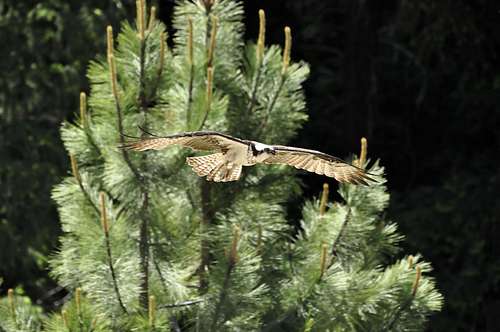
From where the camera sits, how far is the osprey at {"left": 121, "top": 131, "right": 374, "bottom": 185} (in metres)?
5.06

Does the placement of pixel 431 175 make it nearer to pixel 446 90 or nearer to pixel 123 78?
pixel 446 90

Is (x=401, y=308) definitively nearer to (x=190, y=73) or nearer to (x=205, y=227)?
(x=205, y=227)

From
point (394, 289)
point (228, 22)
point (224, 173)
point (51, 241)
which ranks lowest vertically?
point (51, 241)

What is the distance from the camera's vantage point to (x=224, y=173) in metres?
5.31

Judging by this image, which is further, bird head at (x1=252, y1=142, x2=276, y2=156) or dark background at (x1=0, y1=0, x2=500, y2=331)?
dark background at (x1=0, y1=0, x2=500, y2=331)

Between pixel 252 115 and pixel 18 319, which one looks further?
pixel 252 115

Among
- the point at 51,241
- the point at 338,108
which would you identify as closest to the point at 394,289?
the point at 51,241

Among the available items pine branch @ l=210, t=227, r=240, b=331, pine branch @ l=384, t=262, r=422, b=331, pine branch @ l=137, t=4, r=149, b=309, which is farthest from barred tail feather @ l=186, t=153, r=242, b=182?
pine branch @ l=384, t=262, r=422, b=331

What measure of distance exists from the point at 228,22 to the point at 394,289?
140 centimetres

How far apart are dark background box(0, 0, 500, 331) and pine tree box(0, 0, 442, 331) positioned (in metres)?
2.91

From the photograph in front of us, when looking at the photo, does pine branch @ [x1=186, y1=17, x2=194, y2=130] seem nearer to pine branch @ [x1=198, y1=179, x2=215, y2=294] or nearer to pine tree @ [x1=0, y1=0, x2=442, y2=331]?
pine tree @ [x1=0, y1=0, x2=442, y2=331]

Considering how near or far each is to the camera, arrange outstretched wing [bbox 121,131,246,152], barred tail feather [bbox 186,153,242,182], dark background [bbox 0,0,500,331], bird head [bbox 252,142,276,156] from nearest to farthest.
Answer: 1. outstretched wing [bbox 121,131,246,152]
2. bird head [bbox 252,142,276,156]
3. barred tail feather [bbox 186,153,242,182]
4. dark background [bbox 0,0,500,331]

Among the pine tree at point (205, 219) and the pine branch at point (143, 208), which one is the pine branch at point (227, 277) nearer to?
the pine tree at point (205, 219)

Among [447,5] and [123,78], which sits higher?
[447,5]
